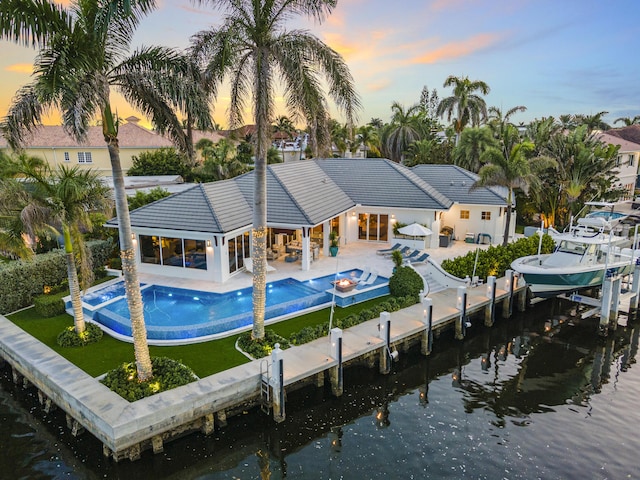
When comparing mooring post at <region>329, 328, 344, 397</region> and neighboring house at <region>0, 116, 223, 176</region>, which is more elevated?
neighboring house at <region>0, 116, 223, 176</region>

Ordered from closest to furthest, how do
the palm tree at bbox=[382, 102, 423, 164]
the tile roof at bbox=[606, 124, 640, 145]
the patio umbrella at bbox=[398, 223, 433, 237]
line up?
the patio umbrella at bbox=[398, 223, 433, 237], the palm tree at bbox=[382, 102, 423, 164], the tile roof at bbox=[606, 124, 640, 145]

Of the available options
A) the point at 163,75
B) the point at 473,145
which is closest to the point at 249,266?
the point at 163,75

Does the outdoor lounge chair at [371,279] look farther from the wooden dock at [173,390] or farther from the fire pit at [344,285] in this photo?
the wooden dock at [173,390]

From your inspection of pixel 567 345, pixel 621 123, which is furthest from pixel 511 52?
pixel 621 123

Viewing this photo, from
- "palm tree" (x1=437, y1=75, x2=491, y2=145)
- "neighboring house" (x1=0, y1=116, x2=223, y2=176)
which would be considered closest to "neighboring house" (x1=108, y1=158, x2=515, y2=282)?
"palm tree" (x1=437, y1=75, x2=491, y2=145)

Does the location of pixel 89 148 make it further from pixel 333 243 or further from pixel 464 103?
pixel 464 103

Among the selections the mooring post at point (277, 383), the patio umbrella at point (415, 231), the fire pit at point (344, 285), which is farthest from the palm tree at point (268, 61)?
the patio umbrella at point (415, 231)

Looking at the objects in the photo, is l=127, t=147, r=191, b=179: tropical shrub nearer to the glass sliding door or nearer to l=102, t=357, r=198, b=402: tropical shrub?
the glass sliding door
